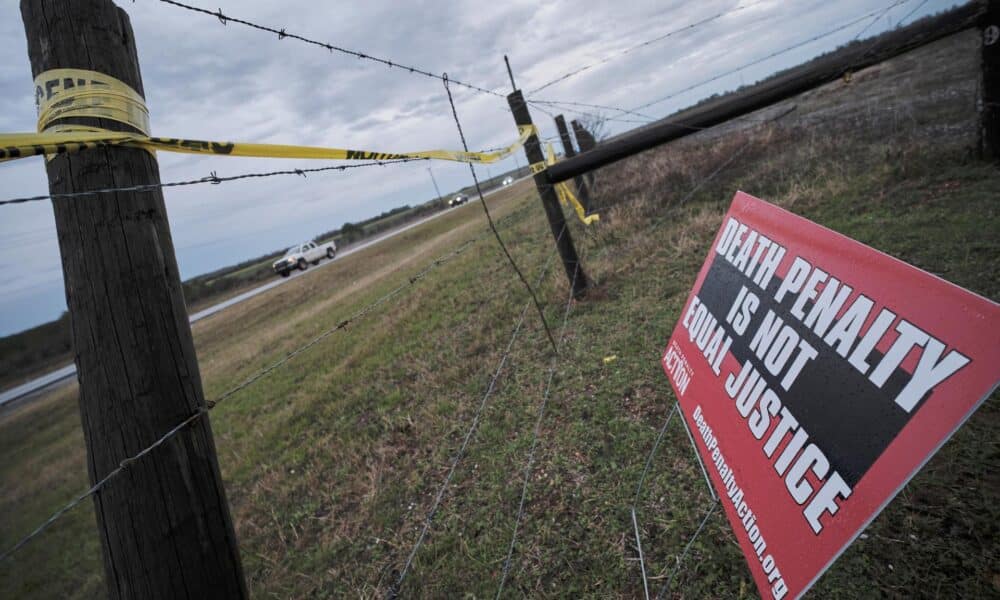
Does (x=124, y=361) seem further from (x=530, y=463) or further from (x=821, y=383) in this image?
(x=530, y=463)

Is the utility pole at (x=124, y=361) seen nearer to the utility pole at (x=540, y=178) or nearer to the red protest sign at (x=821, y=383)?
the red protest sign at (x=821, y=383)

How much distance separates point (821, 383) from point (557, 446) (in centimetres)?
227

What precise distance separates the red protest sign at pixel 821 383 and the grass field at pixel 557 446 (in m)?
0.97

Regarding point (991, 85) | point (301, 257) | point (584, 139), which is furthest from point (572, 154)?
point (301, 257)

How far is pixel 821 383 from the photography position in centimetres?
117

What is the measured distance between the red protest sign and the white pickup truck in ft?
98.6

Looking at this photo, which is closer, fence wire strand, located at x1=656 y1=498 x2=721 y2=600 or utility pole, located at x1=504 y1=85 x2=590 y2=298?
fence wire strand, located at x1=656 y1=498 x2=721 y2=600

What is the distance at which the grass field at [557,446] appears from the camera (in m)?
2.08

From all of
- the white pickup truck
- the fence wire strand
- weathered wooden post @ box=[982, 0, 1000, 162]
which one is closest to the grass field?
the fence wire strand

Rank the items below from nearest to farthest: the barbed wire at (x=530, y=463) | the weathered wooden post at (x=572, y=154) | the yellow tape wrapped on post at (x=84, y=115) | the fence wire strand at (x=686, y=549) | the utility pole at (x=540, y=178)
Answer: the yellow tape wrapped on post at (x=84, y=115) → the fence wire strand at (x=686, y=549) → the barbed wire at (x=530, y=463) → the utility pole at (x=540, y=178) → the weathered wooden post at (x=572, y=154)

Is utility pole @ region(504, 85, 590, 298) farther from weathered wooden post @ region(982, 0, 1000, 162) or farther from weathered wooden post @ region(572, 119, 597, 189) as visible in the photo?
weathered wooden post @ region(572, 119, 597, 189)

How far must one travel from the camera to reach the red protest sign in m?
0.87

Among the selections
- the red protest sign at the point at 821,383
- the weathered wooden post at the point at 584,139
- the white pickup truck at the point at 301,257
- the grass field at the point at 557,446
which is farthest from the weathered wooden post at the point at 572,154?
the white pickup truck at the point at 301,257

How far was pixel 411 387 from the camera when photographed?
5.05 meters
